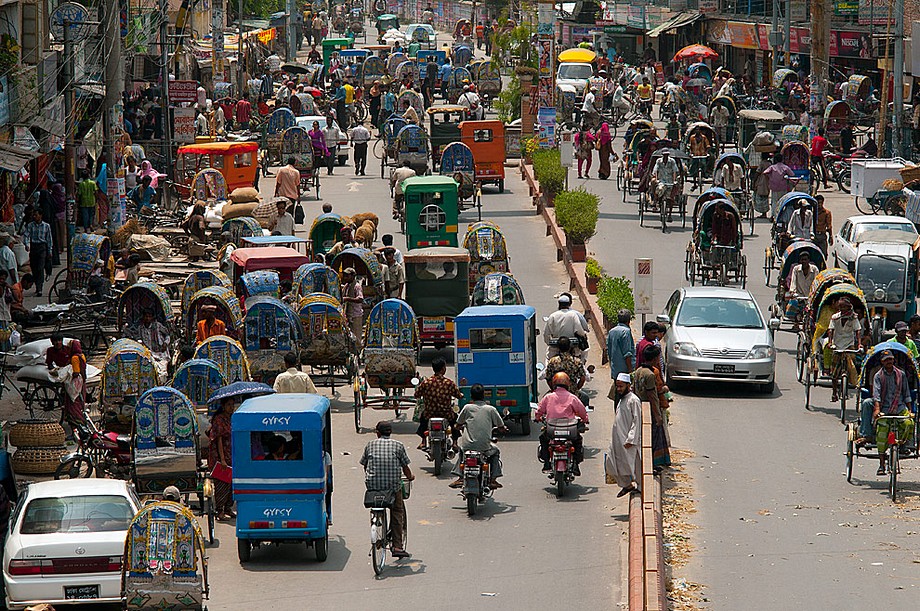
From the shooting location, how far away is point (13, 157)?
89.9 ft

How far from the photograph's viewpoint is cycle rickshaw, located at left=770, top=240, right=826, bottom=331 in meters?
26.5

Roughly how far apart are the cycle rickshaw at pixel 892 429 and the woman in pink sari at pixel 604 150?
1018 inches

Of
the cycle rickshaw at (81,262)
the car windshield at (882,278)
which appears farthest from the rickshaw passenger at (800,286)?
the cycle rickshaw at (81,262)

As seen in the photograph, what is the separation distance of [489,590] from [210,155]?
2670 cm

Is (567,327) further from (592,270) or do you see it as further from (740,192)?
(740,192)

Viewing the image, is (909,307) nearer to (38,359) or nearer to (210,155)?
(38,359)

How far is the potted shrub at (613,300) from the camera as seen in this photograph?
2577 centimetres

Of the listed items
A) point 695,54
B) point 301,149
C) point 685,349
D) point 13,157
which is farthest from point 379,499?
point 695,54

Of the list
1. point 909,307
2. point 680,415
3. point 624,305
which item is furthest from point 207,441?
point 909,307

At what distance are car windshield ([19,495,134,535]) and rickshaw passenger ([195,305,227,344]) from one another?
7892 mm

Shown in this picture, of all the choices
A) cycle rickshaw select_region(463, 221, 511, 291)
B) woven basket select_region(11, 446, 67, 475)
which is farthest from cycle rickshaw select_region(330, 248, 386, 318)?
woven basket select_region(11, 446, 67, 475)

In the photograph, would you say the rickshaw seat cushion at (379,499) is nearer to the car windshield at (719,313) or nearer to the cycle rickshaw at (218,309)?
the cycle rickshaw at (218,309)

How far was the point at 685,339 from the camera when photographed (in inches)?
936

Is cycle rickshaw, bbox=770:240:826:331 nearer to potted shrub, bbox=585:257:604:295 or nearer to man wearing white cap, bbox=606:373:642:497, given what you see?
potted shrub, bbox=585:257:604:295
